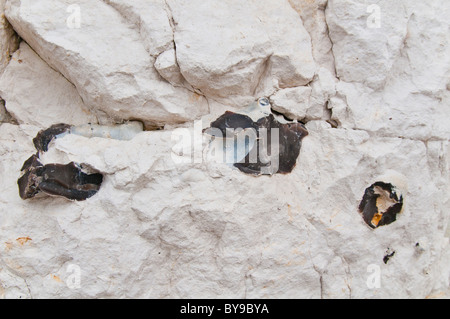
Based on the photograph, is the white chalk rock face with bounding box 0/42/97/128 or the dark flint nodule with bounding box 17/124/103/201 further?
the white chalk rock face with bounding box 0/42/97/128

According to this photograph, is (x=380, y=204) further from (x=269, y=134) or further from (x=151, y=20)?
(x=151, y=20)

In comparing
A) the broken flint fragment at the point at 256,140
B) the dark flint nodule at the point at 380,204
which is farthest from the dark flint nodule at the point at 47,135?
the dark flint nodule at the point at 380,204

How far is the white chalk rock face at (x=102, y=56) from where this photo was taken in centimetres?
151

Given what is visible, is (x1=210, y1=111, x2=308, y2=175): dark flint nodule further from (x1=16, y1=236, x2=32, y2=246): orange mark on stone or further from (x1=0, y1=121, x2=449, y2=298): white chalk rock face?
(x1=16, y1=236, x2=32, y2=246): orange mark on stone

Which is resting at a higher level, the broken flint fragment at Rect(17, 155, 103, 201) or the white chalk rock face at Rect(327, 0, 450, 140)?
the white chalk rock face at Rect(327, 0, 450, 140)

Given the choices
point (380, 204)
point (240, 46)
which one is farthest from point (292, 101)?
point (380, 204)

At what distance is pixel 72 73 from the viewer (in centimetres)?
156

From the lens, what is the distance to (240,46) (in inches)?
59.9

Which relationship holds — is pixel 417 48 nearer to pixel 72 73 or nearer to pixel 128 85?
pixel 128 85

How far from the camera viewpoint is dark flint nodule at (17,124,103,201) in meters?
1.49

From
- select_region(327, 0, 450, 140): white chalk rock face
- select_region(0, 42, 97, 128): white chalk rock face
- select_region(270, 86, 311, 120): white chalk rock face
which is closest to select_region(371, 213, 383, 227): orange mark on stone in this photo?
select_region(327, 0, 450, 140): white chalk rock face

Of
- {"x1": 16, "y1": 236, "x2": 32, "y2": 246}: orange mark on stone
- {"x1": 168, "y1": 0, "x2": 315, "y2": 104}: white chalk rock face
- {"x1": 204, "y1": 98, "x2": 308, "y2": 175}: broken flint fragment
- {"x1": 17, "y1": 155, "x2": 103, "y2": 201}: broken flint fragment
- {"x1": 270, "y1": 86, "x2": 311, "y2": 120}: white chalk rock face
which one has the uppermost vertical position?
{"x1": 168, "y1": 0, "x2": 315, "y2": 104}: white chalk rock face

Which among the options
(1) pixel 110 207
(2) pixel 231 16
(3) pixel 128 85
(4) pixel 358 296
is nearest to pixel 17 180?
(1) pixel 110 207

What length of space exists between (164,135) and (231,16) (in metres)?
0.50
